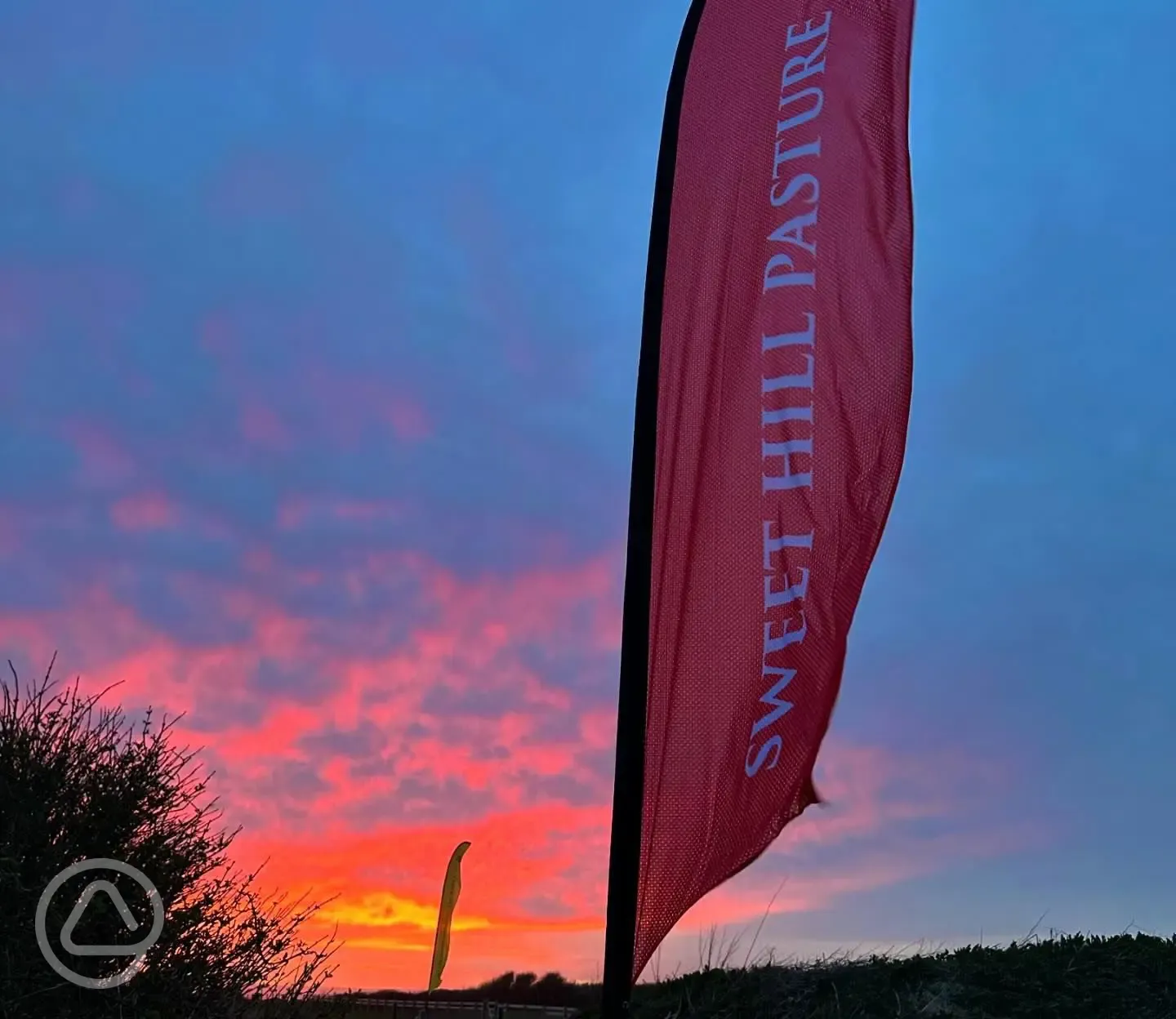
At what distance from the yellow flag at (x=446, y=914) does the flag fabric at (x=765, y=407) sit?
1.41 metres

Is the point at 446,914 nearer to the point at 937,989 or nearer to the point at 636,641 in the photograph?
the point at 636,641

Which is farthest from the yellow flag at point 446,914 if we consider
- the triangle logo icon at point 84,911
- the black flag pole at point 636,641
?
the triangle logo icon at point 84,911

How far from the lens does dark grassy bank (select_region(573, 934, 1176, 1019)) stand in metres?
7.45

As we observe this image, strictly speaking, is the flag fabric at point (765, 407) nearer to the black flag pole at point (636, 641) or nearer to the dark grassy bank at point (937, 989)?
the black flag pole at point (636, 641)

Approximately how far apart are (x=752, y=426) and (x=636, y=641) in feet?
5.00

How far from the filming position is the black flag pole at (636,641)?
279 inches

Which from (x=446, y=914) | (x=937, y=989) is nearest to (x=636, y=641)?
(x=446, y=914)

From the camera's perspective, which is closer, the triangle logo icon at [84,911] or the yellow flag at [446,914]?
the triangle logo icon at [84,911]

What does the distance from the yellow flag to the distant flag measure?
1.22m

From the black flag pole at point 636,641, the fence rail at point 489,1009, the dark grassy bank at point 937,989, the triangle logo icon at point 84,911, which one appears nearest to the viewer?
the triangle logo icon at point 84,911

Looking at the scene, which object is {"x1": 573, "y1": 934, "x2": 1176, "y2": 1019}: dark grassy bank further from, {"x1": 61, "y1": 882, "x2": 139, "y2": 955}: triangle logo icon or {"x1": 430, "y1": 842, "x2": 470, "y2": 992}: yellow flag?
{"x1": 61, "y1": 882, "x2": 139, "y2": 955}: triangle logo icon

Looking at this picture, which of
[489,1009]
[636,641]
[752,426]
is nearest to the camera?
[636,641]

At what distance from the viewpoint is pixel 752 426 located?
7.55 meters

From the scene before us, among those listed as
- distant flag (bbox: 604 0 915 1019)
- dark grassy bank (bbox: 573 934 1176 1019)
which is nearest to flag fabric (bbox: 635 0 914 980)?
distant flag (bbox: 604 0 915 1019)
